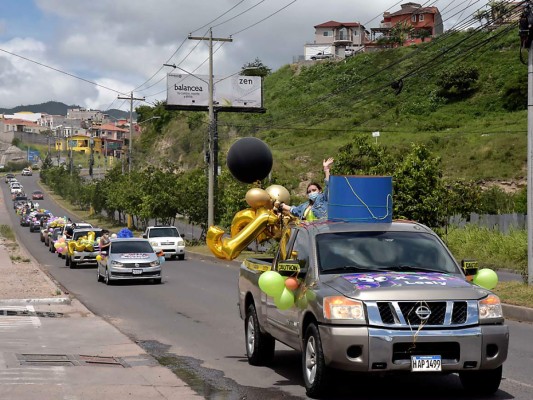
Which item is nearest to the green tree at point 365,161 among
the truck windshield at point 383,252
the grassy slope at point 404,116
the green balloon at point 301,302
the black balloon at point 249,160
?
the black balloon at point 249,160

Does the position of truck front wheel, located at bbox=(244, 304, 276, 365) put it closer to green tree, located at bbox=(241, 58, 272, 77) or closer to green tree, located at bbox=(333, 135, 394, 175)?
green tree, located at bbox=(333, 135, 394, 175)

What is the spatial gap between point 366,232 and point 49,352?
5.39 m

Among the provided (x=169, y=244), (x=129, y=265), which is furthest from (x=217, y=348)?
(x=169, y=244)

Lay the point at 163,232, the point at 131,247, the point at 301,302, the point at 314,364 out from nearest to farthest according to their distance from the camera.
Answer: the point at 314,364, the point at 301,302, the point at 131,247, the point at 163,232

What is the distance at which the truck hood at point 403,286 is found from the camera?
873cm

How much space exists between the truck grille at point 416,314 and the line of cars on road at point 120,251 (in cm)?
2050

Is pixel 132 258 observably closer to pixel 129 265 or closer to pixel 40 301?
pixel 129 265

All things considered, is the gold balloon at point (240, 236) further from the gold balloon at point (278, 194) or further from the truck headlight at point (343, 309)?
the truck headlight at point (343, 309)

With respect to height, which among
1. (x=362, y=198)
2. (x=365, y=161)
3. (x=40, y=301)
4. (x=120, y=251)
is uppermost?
(x=365, y=161)

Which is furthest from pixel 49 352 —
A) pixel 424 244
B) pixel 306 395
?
pixel 424 244

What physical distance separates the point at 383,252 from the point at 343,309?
1438mm

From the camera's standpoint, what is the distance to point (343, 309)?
880cm

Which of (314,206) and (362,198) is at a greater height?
(362,198)

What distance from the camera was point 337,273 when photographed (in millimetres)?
9758
